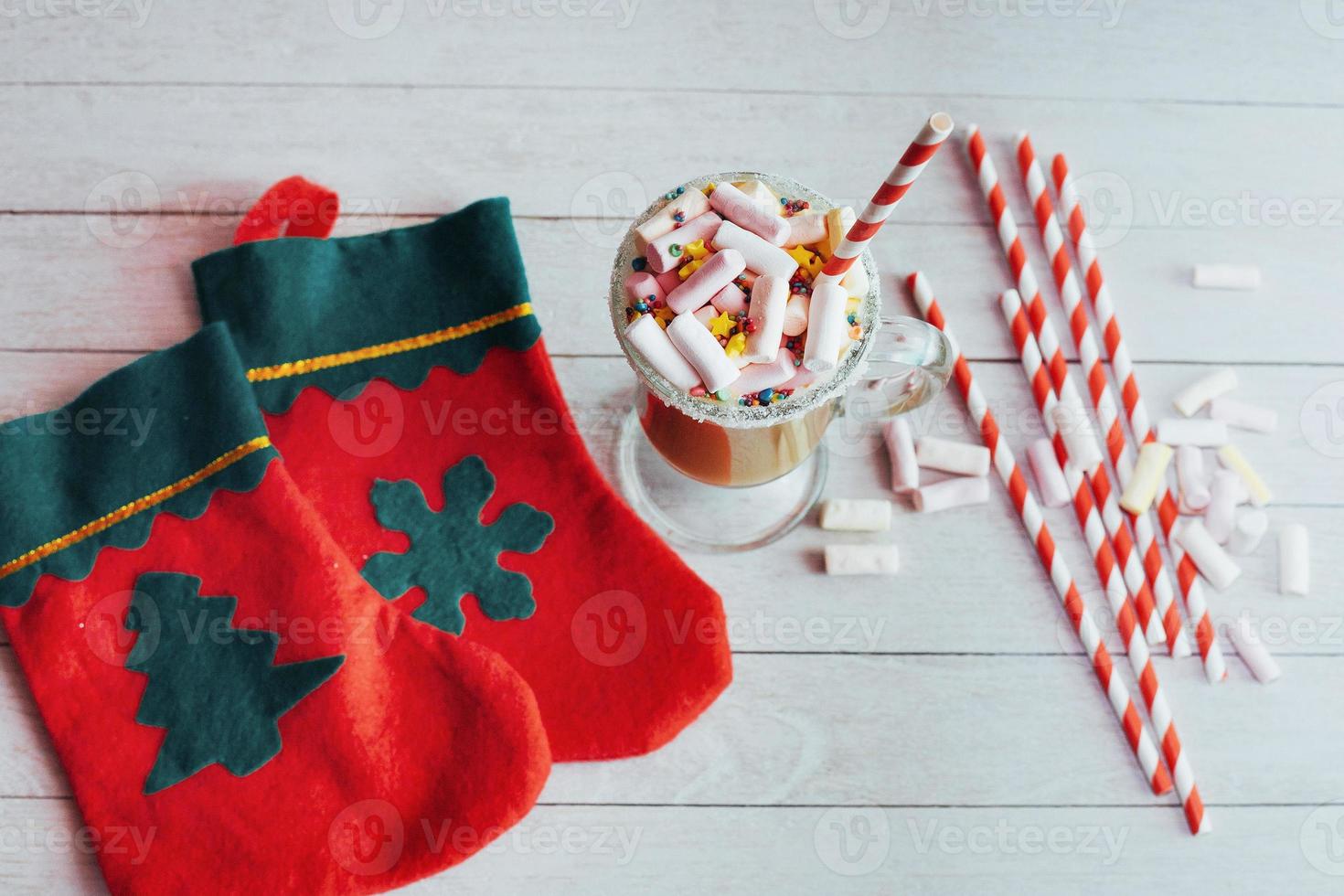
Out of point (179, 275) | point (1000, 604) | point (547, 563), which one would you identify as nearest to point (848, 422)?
point (1000, 604)

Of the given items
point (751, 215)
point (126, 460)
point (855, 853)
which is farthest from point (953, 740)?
point (126, 460)

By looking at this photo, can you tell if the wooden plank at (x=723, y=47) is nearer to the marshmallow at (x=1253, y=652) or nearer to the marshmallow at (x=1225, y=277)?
the marshmallow at (x=1225, y=277)

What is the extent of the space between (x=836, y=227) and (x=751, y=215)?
0.06m

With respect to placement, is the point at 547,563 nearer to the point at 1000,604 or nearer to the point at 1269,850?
the point at 1000,604

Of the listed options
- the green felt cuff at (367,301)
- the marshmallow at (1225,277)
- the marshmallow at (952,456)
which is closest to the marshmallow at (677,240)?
the green felt cuff at (367,301)

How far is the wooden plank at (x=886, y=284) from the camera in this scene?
1.13m

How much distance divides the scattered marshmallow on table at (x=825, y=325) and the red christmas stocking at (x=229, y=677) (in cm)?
45

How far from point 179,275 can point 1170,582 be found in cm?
111

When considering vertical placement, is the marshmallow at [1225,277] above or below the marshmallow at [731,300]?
below

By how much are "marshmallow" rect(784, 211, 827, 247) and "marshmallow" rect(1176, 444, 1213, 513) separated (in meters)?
0.56

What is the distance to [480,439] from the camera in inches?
42.9

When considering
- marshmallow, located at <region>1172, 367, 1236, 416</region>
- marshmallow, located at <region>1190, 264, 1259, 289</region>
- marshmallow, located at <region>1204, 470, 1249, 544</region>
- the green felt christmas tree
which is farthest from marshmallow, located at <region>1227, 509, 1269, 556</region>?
the green felt christmas tree

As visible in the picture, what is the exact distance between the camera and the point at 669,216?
81 centimetres

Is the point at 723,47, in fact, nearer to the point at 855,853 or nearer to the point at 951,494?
the point at 951,494
